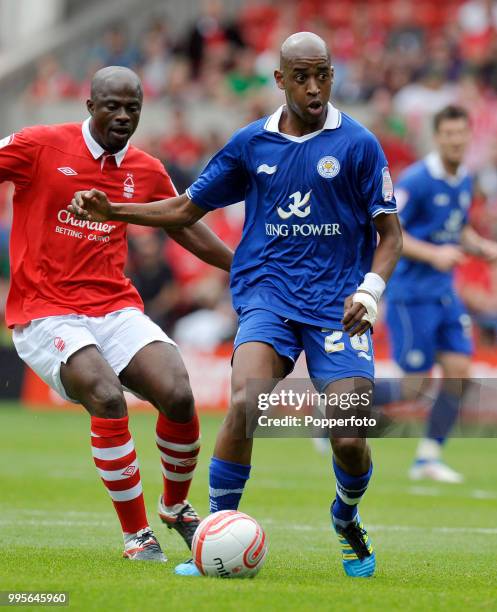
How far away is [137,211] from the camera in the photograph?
22.5ft

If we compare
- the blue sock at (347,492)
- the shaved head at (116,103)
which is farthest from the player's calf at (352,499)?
the shaved head at (116,103)

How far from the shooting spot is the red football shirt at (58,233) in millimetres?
7430

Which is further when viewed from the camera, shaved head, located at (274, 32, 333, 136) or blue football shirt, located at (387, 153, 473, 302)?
blue football shirt, located at (387, 153, 473, 302)

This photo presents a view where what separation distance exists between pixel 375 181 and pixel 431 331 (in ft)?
18.7

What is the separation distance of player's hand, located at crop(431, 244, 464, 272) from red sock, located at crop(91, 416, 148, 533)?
5.25m

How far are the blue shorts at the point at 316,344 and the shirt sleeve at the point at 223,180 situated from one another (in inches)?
26.7

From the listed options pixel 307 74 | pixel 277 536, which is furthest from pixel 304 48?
pixel 277 536

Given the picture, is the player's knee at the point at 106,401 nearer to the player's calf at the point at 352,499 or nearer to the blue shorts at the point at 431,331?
the player's calf at the point at 352,499

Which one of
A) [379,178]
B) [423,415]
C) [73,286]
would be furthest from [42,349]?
[423,415]

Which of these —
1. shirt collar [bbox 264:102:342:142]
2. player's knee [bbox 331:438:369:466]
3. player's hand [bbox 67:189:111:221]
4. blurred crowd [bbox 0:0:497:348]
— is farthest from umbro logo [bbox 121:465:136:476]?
blurred crowd [bbox 0:0:497:348]

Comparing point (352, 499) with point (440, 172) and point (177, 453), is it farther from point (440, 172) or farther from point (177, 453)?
point (440, 172)

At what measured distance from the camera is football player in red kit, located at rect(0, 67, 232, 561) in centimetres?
708

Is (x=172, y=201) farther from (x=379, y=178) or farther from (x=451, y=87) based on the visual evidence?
(x=451, y=87)

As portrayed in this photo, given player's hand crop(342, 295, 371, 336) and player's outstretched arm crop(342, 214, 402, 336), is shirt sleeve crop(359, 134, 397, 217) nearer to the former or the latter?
player's outstretched arm crop(342, 214, 402, 336)
